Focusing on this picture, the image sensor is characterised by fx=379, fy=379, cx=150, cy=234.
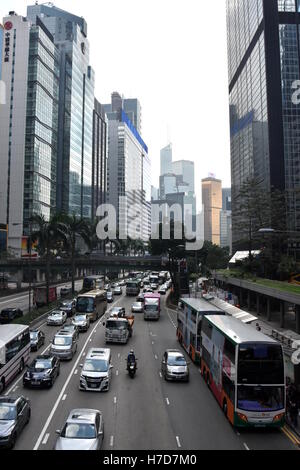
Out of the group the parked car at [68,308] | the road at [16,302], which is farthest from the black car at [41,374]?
the road at [16,302]

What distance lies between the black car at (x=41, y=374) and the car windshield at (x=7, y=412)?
5.87 metres

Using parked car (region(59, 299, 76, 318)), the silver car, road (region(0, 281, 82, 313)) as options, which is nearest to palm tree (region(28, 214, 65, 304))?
parked car (region(59, 299, 76, 318))

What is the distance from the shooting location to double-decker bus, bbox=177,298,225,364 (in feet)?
83.5

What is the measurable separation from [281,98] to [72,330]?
76.7m

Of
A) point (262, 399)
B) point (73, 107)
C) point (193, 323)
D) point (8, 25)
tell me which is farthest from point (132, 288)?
point (73, 107)

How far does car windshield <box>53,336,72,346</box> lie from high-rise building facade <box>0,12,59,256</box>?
286ft

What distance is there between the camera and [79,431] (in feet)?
42.5

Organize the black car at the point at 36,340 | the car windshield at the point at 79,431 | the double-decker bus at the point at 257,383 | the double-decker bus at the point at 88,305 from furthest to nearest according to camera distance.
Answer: the double-decker bus at the point at 88,305 → the black car at the point at 36,340 → the double-decker bus at the point at 257,383 → the car windshield at the point at 79,431

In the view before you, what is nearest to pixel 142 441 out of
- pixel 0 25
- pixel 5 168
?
pixel 5 168

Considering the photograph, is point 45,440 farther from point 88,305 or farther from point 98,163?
point 98,163

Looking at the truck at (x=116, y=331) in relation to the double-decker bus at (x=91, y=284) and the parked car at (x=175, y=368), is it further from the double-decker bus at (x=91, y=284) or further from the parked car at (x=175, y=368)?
the double-decker bus at (x=91, y=284)

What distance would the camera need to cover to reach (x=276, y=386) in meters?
15.3

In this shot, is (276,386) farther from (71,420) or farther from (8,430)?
(8,430)

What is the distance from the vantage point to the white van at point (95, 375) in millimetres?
20109
